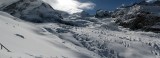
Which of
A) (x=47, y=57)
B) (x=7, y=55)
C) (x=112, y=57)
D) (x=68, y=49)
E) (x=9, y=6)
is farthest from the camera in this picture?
(x=9, y=6)

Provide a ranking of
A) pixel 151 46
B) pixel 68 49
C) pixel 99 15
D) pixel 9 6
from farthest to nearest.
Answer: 1. pixel 99 15
2. pixel 9 6
3. pixel 151 46
4. pixel 68 49

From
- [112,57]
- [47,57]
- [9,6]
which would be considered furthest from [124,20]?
[47,57]

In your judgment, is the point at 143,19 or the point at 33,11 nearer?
the point at 33,11

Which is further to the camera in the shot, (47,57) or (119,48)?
(119,48)

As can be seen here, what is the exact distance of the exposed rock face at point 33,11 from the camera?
39.0 m

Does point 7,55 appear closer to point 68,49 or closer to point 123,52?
point 68,49

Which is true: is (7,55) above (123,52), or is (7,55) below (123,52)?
above

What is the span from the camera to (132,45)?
2738cm

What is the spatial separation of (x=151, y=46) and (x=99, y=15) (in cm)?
5221

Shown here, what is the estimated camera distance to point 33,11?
39969 millimetres

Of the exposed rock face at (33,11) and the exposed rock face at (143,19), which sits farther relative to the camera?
the exposed rock face at (143,19)

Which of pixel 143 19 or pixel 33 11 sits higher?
pixel 33 11

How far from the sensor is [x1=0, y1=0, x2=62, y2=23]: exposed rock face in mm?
39000

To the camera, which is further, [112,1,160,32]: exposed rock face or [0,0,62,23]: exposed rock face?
[112,1,160,32]: exposed rock face
